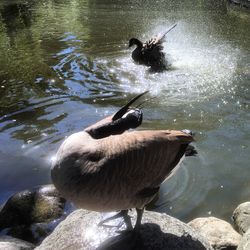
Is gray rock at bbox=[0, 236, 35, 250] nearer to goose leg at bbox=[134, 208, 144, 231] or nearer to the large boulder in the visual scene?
the large boulder

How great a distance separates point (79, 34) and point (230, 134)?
9.60m

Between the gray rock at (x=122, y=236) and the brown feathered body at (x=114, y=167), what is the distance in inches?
22.6

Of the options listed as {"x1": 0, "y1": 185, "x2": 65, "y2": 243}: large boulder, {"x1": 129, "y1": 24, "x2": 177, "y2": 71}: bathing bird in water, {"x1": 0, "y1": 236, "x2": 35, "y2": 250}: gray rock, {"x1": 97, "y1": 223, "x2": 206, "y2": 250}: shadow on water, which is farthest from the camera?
{"x1": 129, "y1": 24, "x2": 177, "y2": 71}: bathing bird in water

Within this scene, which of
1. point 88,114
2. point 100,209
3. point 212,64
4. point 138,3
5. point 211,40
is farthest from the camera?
point 138,3

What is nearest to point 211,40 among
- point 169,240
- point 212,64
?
point 212,64

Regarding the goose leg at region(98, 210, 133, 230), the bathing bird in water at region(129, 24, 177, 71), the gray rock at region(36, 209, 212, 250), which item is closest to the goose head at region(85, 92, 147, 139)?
the goose leg at region(98, 210, 133, 230)

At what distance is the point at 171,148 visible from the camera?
380cm

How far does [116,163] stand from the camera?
3.53 meters

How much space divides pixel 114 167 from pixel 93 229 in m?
1.25

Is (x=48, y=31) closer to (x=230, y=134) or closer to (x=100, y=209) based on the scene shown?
(x=230, y=134)

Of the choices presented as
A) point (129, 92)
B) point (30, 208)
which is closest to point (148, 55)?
point (129, 92)

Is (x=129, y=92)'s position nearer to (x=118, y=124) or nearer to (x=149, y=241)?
(x=149, y=241)

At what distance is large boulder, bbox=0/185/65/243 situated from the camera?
5.98m

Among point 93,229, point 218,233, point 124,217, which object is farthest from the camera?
point 218,233
